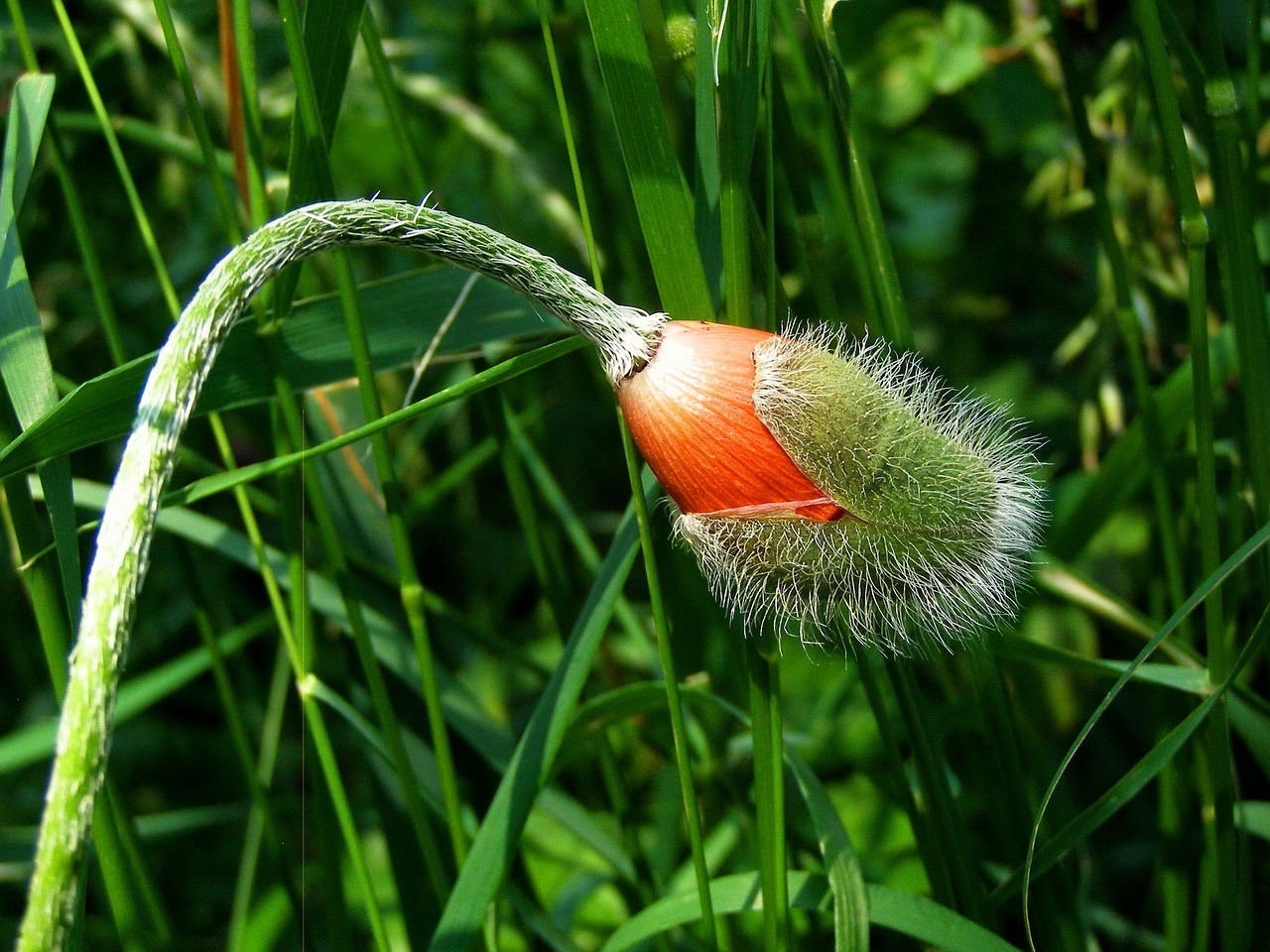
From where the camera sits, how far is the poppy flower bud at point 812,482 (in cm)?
53

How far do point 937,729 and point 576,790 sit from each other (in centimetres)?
77

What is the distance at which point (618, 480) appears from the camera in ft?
5.90

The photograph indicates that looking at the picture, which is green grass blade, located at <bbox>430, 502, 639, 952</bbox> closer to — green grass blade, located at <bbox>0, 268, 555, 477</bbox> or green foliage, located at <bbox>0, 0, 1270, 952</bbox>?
green foliage, located at <bbox>0, 0, 1270, 952</bbox>

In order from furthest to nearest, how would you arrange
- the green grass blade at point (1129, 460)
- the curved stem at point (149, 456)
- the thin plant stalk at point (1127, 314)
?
1. the green grass blade at point (1129, 460)
2. the thin plant stalk at point (1127, 314)
3. the curved stem at point (149, 456)

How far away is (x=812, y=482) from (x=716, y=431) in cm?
6

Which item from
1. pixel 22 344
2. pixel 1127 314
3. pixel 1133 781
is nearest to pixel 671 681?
pixel 1133 781

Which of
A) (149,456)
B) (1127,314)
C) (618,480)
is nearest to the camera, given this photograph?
(149,456)

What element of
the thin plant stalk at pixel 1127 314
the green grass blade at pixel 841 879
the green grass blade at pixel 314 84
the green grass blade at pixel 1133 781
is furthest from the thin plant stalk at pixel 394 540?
the thin plant stalk at pixel 1127 314

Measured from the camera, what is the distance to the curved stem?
34 cm

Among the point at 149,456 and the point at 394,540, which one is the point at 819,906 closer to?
the point at 394,540

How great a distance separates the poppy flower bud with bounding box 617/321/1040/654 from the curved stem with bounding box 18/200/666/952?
9 centimetres

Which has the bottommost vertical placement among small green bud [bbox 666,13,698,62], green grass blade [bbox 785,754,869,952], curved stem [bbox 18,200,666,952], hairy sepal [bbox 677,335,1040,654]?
green grass blade [bbox 785,754,869,952]

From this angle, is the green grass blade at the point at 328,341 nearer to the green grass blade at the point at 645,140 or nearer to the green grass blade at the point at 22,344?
the green grass blade at the point at 22,344

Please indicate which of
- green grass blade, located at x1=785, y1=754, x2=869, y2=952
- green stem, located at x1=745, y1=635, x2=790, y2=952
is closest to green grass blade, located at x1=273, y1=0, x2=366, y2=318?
green stem, located at x1=745, y1=635, x2=790, y2=952
